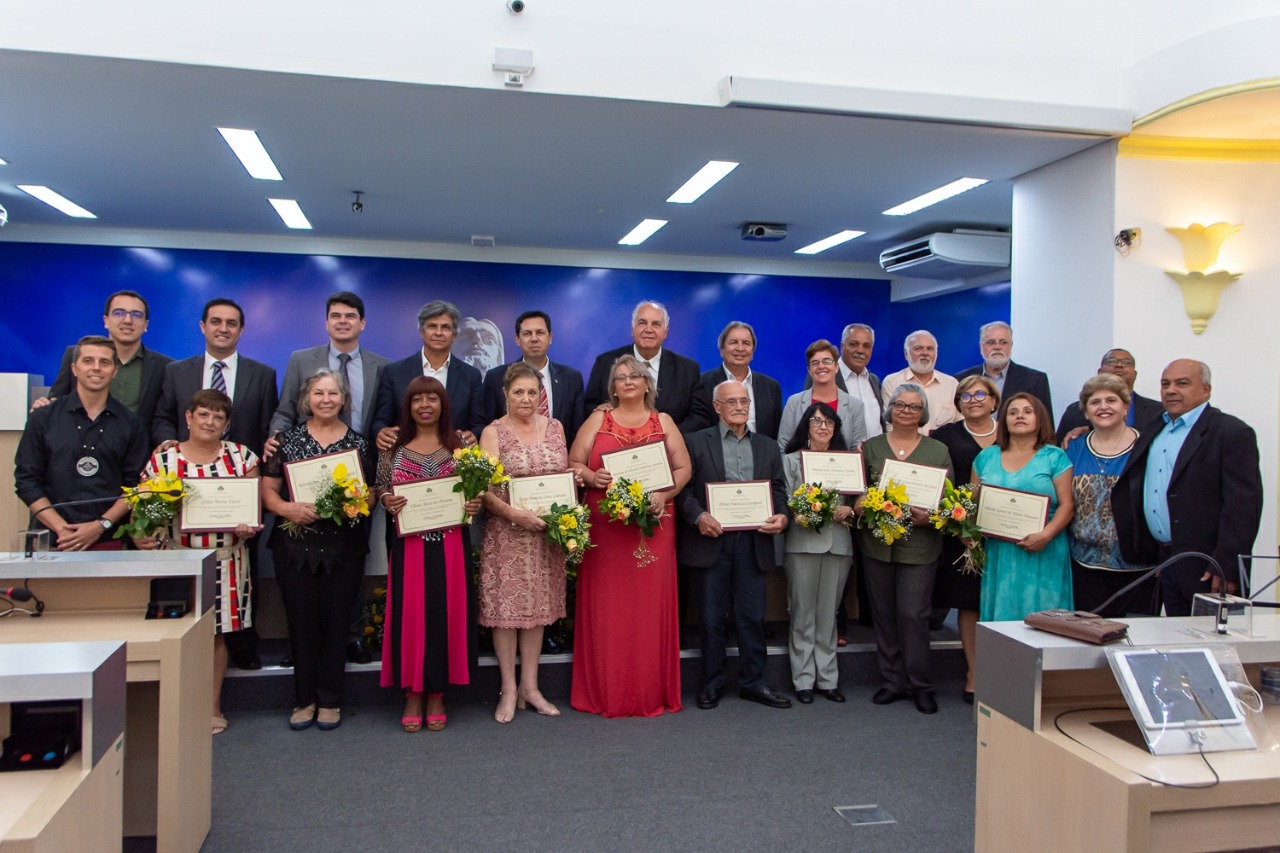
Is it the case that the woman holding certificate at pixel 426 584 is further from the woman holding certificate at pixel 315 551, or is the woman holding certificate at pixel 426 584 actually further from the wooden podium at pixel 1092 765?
the wooden podium at pixel 1092 765

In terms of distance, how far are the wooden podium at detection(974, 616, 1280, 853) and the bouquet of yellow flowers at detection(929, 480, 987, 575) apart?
1.78 metres

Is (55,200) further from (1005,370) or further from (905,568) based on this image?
(1005,370)

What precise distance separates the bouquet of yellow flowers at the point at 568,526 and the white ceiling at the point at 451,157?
253 centimetres

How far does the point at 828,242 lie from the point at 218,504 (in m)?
7.92

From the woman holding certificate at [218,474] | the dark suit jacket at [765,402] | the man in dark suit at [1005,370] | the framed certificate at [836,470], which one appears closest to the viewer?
the woman holding certificate at [218,474]

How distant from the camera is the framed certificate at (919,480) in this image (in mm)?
4551

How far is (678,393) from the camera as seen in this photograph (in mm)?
5344

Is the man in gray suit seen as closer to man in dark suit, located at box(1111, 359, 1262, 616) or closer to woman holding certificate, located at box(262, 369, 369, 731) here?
woman holding certificate, located at box(262, 369, 369, 731)

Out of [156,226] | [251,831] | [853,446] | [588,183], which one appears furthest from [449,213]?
[251,831]

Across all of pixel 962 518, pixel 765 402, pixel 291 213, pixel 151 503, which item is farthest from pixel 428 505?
pixel 291 213

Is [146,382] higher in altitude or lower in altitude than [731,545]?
higher

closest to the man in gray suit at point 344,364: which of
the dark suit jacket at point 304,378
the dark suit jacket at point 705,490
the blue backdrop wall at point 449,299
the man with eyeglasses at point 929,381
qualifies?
A: the dark suit jacket at point 304,378

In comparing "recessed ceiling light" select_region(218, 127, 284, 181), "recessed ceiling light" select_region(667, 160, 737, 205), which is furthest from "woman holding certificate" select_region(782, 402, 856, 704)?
"recessed ceiling light" select_region(218, 127, 284, 181)

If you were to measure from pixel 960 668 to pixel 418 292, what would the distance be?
778cm
